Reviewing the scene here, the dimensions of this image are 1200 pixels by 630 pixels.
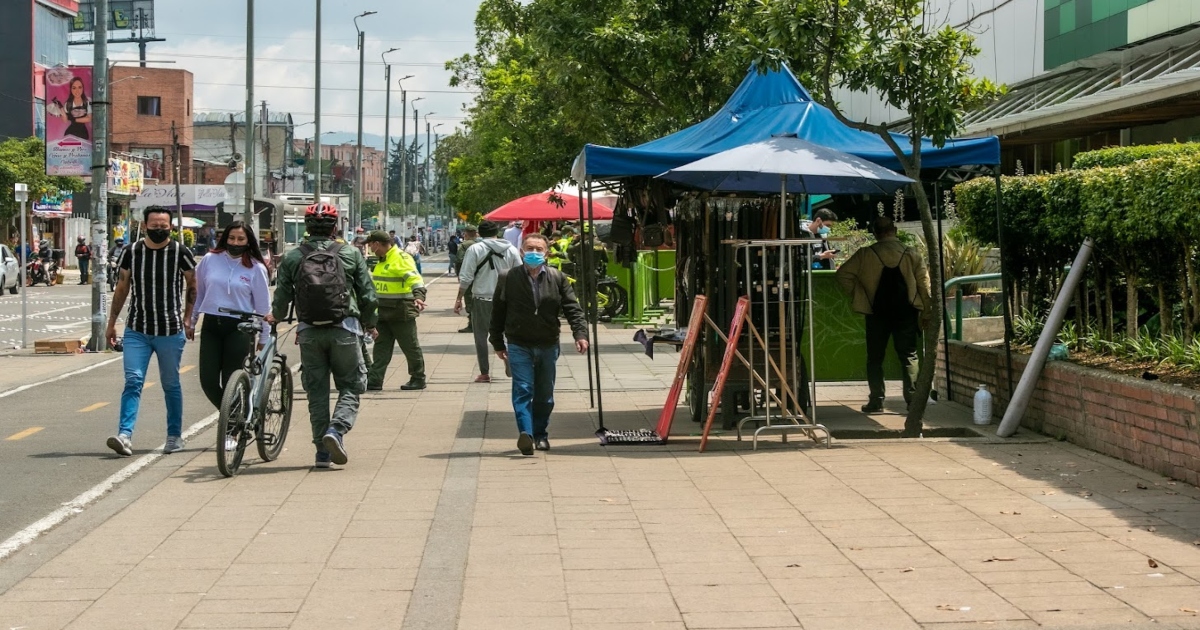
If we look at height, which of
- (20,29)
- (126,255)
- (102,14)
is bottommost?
(126,255)

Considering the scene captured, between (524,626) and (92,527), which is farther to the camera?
(92,527)

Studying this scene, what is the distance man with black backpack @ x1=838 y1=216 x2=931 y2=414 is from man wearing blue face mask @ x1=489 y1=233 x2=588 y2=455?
2.73 m

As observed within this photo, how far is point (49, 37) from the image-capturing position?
68.5m

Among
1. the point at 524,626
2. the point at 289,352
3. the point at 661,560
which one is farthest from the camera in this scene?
the point at 289,352

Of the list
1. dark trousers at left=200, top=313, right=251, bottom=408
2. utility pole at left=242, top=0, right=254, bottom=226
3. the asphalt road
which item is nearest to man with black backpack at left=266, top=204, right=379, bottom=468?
dark trousers at left=200, top=313, right=251, bottom=408

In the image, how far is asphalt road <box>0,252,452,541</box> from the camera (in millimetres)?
9133

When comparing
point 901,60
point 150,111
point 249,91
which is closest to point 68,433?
point 901,60

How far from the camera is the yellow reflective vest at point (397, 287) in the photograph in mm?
15367

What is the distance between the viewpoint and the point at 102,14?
21609mm

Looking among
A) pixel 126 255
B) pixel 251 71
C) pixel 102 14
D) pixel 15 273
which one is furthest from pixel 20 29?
pixel 126 255

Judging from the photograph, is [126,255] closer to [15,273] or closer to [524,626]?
[524,626]

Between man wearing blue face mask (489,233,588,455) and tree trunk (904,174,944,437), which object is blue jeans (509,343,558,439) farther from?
tree trunk (904,174,944,437)

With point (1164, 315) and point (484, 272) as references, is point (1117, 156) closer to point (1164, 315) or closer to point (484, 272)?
point (1164, 315)

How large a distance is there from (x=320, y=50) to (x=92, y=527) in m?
36.7
